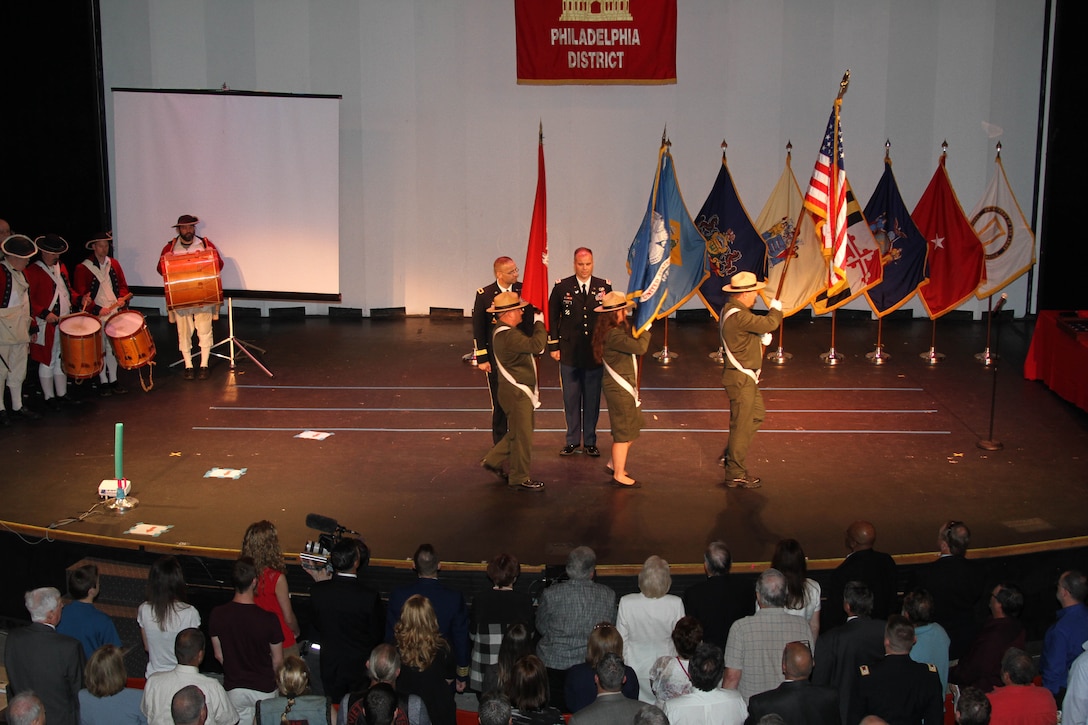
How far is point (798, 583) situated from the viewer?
6383mm

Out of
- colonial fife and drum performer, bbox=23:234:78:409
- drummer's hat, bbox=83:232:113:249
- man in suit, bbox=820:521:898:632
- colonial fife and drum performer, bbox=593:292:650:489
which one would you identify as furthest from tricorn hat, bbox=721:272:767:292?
drummer's hat, bbox=83:232:113:249

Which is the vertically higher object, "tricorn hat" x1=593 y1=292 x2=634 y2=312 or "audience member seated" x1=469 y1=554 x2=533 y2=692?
"tricorn hat" x1=593 y1=292 x2=634 y2=312

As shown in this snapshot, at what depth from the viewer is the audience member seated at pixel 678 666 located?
215 inches

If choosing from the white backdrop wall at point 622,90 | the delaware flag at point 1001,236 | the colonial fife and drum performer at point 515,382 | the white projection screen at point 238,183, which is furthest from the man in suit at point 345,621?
the white backdrop wall at point 622,90

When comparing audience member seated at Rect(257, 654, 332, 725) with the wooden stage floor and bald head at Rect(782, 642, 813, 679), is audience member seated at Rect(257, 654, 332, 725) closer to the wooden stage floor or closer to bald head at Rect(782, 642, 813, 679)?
bald head at Rect(782, 642, 813, 679)

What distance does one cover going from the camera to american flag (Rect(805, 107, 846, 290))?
40.3 feet

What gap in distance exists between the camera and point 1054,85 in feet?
55.4

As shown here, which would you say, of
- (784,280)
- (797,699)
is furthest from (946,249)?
(797,699)

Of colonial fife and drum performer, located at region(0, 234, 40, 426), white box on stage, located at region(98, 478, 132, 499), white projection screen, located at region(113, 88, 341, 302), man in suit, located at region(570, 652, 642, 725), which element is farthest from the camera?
white projection screen, located at region(113, 88, 341, 302)

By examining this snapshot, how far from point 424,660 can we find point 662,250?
7212 millimetres

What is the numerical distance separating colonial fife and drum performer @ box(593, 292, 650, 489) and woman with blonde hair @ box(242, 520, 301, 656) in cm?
376

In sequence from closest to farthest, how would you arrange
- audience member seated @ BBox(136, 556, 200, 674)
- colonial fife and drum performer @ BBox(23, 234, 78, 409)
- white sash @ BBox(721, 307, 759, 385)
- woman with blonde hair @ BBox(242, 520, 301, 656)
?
audience member seated @ BBox(136, 556, 200, 674)
woman with blonde hair @ BBox(242, 520, 301, 656)
white sash @ BBox(721, 307, 759, 385)
colonial fife and drum performer @ BBox(23, 234, 78, 409)

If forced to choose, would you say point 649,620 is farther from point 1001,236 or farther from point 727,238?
point 1001,236

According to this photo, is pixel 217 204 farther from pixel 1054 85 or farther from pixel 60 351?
pixel 1054 85
